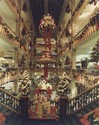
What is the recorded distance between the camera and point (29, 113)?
33.7ft

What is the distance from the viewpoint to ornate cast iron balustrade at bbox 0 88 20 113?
10.4 metres

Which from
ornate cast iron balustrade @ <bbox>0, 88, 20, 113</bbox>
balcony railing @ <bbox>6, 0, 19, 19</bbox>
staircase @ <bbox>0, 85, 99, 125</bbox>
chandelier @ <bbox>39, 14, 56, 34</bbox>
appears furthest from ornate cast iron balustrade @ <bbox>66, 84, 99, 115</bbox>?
balcony railing @ <bbox>6, 0, 19, 19</bbox>

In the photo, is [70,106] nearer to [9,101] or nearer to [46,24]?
[9,101]

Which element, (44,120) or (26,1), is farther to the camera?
(26,1)

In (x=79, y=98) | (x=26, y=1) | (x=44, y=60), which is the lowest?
(x=79, y=98)

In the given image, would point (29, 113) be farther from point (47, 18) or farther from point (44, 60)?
point (47, 18)

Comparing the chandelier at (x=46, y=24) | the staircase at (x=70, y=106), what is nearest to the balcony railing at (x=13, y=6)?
the chandelier at (x=46, y=24)

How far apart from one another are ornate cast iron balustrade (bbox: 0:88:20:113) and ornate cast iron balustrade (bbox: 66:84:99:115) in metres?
2.21

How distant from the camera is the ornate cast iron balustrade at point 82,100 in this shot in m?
10.4

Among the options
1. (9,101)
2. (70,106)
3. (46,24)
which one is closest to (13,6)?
(46,24)

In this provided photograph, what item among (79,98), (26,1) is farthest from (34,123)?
(26,1)

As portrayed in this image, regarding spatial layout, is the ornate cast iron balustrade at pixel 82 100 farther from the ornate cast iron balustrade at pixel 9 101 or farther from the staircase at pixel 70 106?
the ornate cast iron balustrade at pixel 9 101

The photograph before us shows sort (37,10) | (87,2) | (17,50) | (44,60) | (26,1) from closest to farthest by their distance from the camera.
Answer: (44,60) → (87,2) → (17,50) → (26,1) → (37,10)

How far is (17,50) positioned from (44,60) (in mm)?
6259
